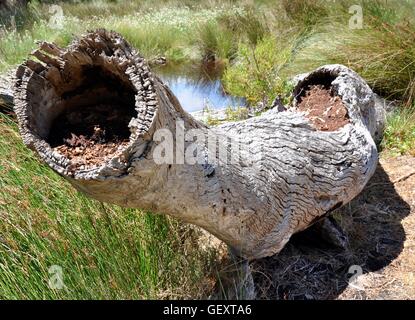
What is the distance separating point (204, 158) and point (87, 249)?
2.72ft

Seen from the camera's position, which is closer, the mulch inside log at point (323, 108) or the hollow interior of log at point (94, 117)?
the hollow interior of log at point (94, 117)

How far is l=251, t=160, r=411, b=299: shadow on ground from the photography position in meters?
2.78

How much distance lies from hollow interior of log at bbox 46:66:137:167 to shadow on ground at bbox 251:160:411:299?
136cm

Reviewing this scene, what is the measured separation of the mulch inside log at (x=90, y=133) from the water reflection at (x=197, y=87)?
15.1 feet

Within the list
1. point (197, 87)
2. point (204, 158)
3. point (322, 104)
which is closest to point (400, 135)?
point (322, 104)

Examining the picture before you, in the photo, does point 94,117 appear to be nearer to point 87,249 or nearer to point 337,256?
point 87,249

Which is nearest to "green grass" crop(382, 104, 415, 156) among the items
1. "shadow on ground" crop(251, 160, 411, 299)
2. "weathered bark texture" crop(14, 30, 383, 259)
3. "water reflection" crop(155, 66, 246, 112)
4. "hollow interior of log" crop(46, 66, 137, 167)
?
"shadow on ground" crop(251, 160, 411, 299)

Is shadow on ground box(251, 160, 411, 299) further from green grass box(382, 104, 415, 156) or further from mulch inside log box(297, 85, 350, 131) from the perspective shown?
green grass box(382, 104, 415, 156)

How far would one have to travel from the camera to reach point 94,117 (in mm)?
1857

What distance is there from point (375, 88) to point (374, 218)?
249 cm

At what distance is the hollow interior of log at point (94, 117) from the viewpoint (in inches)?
67.8

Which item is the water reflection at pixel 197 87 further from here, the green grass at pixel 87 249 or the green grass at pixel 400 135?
the green grass at pixel 87 249

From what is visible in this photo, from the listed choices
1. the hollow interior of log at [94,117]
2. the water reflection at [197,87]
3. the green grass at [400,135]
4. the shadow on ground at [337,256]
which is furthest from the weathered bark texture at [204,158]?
the water reflection at [197,87]

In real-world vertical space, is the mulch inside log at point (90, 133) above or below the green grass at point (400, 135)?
above
